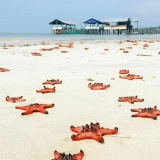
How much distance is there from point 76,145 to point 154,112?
68.1 inches

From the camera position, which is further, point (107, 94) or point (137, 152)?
point (107, 94)

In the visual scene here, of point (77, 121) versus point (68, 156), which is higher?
point (68, 156)

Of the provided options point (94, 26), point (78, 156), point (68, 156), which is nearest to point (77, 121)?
point (78, 156)

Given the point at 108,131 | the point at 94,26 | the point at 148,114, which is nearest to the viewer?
the point at 108,131

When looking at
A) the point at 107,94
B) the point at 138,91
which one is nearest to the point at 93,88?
the point at 107,94

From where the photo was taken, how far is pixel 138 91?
7.07 meters

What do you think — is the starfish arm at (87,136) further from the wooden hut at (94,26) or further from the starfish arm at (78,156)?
the wooden hut at (94,26)

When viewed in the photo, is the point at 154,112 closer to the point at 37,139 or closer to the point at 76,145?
the point at 76,145

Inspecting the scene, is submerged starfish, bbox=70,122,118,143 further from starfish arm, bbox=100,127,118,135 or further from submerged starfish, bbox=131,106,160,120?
submerged starfish, bbox=131,106,160,120

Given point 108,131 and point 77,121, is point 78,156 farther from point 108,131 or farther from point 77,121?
point 77,121

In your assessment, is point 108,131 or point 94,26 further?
point 94,26

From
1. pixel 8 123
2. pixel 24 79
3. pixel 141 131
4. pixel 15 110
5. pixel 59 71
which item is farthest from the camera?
pixel 59 71

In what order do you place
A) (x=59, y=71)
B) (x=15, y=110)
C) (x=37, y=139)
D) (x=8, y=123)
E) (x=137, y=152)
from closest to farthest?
1. (x=137, y=152)
2. (x=37, y=139)
3. (x=8, y=123)
4. (x=15, y=110)
5. (x=59, y=71)

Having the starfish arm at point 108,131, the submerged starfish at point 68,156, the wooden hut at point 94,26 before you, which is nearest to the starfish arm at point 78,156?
the submerged starfish at point 68,156
